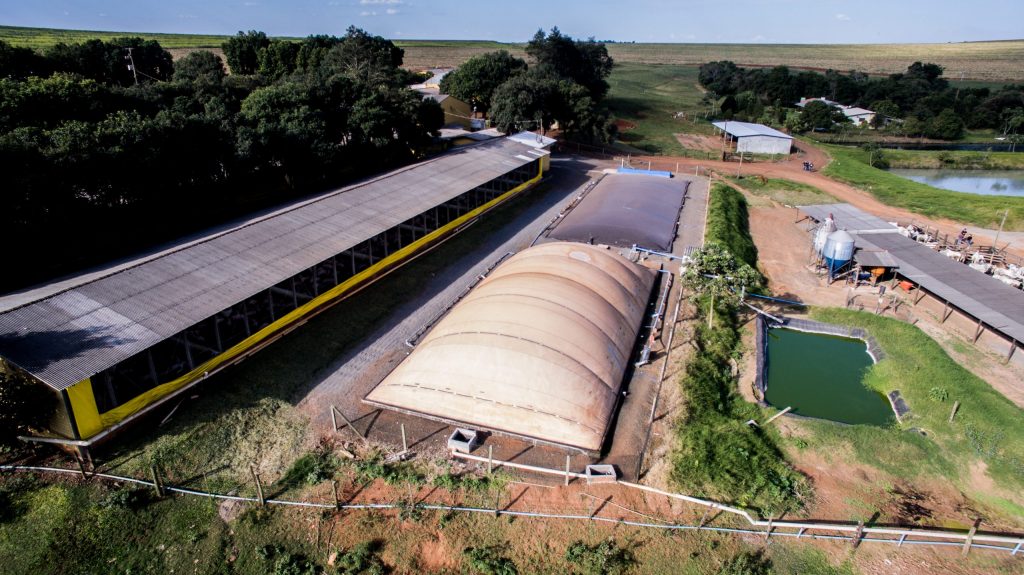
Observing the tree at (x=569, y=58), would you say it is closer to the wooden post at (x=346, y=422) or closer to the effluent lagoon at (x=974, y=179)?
the effluent lagoon at (x=974, y=179)

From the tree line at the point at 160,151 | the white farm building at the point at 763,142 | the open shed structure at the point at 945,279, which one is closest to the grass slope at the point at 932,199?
the white farm building at the point at 763,142

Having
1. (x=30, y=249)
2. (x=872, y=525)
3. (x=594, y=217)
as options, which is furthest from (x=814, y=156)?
(x=30, y=249)

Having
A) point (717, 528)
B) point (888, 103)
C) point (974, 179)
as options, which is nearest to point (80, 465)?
point (717, 528)

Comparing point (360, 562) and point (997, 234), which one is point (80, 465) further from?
point (997, 234)

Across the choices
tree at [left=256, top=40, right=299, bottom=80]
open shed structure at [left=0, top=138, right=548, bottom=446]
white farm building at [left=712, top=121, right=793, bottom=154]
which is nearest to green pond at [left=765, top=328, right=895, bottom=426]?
open shed structure at [left=0, top=138, right=548, bottom=446]

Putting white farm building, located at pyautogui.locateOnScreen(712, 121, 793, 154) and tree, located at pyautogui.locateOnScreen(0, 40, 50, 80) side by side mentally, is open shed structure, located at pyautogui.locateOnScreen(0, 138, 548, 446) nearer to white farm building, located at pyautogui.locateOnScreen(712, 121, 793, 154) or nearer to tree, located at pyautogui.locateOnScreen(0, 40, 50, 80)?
tree, located at pyautogui.locateOnScreen(0, 40, 50, 80)

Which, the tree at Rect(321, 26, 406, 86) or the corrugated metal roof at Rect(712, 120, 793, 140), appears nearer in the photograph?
the corrugated metal roof at Rect(712, 120, 793, 140)
